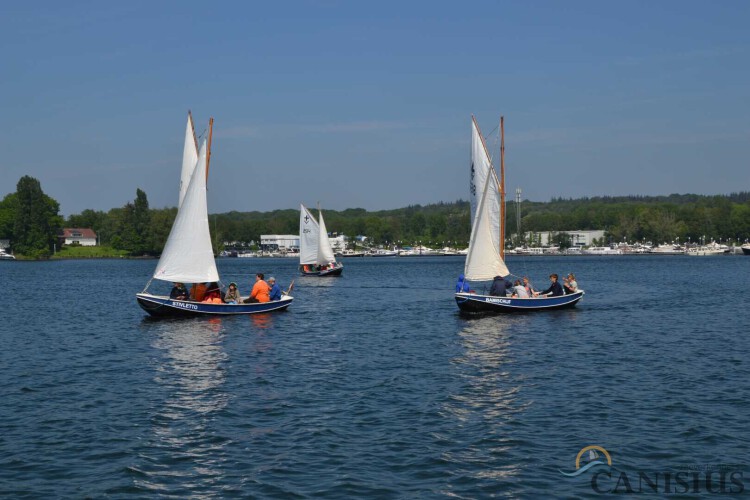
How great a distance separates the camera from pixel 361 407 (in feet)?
76.2

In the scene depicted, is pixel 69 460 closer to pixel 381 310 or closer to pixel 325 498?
pixel 325 498

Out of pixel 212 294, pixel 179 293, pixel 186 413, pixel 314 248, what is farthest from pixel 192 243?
pixel 314 248

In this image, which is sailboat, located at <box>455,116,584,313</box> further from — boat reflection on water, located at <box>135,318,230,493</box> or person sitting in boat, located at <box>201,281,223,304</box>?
boat reflection on water, located at <box>135,318,230,493</box>

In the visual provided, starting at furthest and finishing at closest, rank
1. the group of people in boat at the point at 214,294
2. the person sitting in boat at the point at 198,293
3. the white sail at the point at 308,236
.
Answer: the white sail at the point at 308,236, the person sitting in boat at the point at 198,293, the group of people in boat at the point at 214,294

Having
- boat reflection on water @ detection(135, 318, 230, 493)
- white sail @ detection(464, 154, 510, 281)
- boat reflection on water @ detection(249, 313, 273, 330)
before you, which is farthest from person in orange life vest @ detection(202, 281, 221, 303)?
white sail @ detection(464, 154, 510, 281)

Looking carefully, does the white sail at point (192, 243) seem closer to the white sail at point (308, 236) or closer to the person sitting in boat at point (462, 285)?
the person sitting in boat at point (462, 285)

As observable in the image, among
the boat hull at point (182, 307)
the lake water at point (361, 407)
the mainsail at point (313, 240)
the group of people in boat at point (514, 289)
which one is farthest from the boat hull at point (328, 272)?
the lake water at point (361, 407)

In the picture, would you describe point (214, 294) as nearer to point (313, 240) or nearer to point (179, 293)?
point (179, 293)

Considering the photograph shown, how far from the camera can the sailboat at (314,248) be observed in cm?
9625

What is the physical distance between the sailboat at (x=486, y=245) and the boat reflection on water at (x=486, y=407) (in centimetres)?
906

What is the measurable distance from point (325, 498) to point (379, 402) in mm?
7913

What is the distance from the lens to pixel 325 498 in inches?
632

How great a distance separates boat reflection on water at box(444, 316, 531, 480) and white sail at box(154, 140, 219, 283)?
15370 millimetres

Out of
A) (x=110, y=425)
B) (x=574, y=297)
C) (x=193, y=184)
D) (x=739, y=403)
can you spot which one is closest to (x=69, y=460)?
(x=110, y=425)
